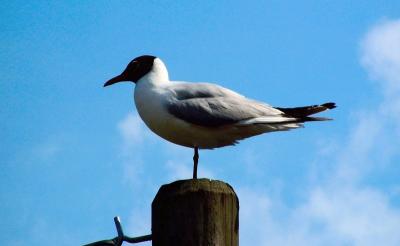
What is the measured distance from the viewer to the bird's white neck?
5410 millimetres

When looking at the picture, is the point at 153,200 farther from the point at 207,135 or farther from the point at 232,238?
the point at 207,135

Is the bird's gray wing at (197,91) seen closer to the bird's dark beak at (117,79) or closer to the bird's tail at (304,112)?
the bird's tail at (304,112)

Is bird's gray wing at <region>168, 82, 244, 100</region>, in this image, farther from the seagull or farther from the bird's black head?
the bird's black head

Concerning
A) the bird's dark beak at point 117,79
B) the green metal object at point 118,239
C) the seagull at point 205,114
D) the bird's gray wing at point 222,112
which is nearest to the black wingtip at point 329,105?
the seagull at point 205,114

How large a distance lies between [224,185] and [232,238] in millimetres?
241

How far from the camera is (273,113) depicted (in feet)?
17.2

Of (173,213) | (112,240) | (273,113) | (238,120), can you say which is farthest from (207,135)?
(173,213)

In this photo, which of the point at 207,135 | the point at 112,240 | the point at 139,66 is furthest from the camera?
the point at 139,66

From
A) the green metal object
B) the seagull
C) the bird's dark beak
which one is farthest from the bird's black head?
→ the green metal object

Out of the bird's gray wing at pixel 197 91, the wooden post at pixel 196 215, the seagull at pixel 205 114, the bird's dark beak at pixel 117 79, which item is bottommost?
the wooden post at pixel 196 215

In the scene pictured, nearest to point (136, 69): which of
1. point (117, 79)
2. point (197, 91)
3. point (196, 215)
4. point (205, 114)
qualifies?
point (117, 79)

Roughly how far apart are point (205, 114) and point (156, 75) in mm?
706

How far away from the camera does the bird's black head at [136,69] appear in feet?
18.7

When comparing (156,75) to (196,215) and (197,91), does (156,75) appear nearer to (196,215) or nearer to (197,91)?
(197,91)
